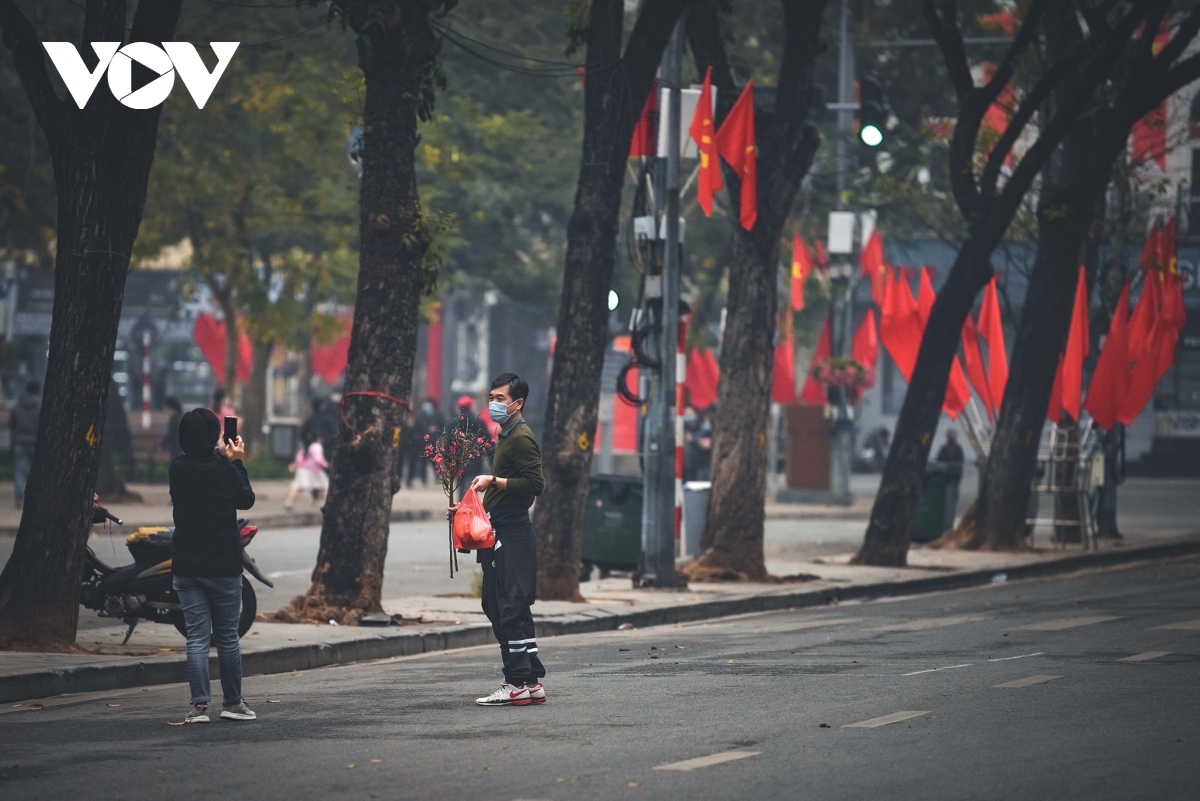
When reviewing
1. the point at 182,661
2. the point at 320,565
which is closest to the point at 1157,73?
the point at 320,565

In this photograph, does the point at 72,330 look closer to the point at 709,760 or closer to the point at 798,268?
the point at 709,760

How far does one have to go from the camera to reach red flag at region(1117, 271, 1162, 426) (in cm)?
2681

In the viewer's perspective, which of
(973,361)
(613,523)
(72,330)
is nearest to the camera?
(72,330)

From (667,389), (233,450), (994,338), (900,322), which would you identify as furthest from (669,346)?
(233,450)

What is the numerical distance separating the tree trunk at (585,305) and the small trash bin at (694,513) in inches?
160

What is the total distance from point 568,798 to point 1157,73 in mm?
19197

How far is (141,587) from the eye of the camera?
14203 millimetres

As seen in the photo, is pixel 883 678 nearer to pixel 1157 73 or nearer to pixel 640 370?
pixel 640 370

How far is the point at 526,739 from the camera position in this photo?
9797 mm

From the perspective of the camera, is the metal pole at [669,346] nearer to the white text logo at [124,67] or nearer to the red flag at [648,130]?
the red flag at [648,130]

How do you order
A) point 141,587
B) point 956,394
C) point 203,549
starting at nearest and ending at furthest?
point 203,549, point 141,587, point 956,394

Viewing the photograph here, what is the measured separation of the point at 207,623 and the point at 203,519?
0.55 m

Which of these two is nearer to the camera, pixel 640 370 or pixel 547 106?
pixel 640 370

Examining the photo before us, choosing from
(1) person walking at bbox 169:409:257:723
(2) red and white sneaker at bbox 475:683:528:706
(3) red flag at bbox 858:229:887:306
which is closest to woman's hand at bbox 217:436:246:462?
(1) person walking at bbox 169:409:257:723
